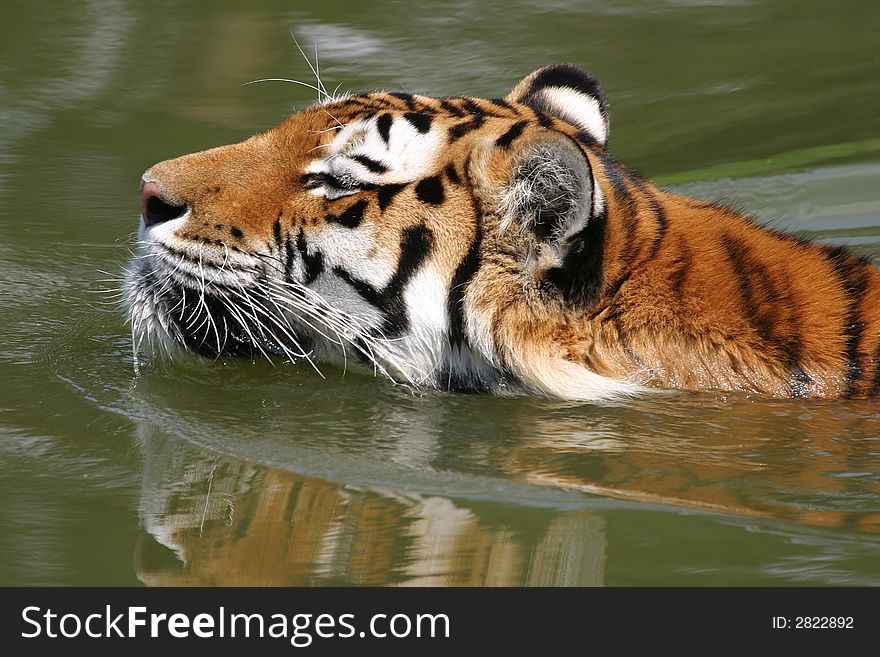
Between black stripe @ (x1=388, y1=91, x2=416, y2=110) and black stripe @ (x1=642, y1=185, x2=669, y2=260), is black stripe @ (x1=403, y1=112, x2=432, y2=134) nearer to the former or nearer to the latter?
black stripe @ (x1=388, y1=91, x2=416, y2=110)

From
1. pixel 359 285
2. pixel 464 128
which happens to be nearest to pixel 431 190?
pixel 464 128

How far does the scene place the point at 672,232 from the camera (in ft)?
14.0

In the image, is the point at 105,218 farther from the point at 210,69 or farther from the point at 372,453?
the point at 372,453

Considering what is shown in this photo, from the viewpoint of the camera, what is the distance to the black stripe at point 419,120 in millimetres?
4324

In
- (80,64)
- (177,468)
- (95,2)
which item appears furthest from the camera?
(95,2)

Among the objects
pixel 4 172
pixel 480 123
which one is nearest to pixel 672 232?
pixel 480 123

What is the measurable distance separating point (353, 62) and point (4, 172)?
231 cm

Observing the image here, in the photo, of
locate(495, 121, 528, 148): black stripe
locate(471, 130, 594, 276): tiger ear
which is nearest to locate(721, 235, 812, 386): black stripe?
locate(471, 130, 594, 276): tiger ear

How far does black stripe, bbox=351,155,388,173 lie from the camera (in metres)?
4.24

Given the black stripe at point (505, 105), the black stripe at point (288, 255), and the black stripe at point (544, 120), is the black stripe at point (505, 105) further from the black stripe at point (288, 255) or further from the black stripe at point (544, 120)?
the black stripe at point (288, 255)

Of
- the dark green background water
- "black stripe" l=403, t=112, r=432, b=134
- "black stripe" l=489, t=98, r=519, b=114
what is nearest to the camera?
the dark green background water

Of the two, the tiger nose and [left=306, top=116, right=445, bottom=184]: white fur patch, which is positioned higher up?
[left=306, top=116, right=445, bottom=184]: white fur patch

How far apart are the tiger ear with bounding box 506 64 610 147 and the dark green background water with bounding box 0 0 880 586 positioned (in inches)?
46.8

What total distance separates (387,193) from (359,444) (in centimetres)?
77
